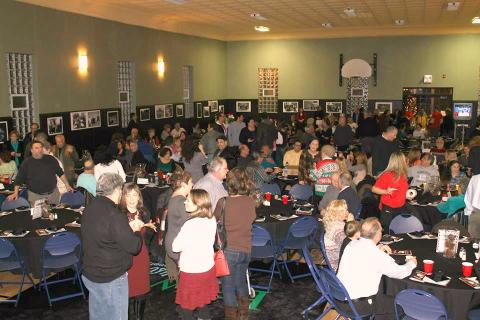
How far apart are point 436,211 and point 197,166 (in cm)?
430

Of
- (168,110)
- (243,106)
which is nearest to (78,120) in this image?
(168,110)

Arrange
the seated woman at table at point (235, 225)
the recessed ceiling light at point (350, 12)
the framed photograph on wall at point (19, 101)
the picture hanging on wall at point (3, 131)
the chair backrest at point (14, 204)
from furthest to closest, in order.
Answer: the recessed ceiling light at point (350, 12), the framed photograph on wall at point (19, 101), the picture hanging on wall at point (3, 131), the chair backrest at point (14, 204), the seated woman at table at point (235, 225)

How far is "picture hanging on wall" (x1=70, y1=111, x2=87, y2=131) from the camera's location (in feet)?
48.3

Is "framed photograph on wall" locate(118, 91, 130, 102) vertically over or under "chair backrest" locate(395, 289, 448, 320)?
over

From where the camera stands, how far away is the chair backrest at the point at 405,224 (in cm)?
698

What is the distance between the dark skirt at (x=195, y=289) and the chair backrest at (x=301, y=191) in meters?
4.47

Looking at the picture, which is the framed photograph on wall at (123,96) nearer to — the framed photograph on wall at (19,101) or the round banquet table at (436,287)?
the framed photograph on wall at (19,101)

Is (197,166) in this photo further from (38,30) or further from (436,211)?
(38,30)

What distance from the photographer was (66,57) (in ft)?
47.4

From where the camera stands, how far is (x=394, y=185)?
24.5 ft

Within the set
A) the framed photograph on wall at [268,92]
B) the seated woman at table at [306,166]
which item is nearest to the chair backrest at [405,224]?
the seated woman at table at [306,166]

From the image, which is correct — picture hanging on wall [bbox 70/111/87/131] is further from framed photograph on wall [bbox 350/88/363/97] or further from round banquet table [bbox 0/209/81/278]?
framed photograph on wall [bbox 350/88/363/97]

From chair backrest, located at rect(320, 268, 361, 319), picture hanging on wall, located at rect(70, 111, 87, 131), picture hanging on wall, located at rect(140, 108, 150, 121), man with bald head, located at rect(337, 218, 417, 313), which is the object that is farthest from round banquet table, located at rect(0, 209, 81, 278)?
picture hanging on wall, located at rect(140, 108, 150, 121)

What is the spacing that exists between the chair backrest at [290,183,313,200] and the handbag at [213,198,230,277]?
406 centimetres
